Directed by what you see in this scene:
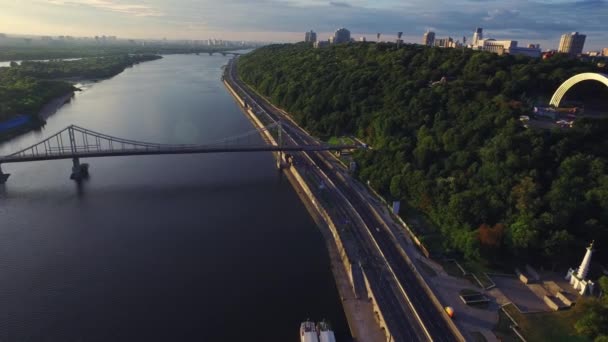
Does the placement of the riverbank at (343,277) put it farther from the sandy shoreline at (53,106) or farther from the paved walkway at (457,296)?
the sandy shoreline at (53,106)

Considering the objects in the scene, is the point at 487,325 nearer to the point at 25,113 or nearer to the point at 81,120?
the point at 81,120

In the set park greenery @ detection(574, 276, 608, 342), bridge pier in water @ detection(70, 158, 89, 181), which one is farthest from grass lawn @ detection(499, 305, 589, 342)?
bridge pier in water @ detection(70, 158, 89, 181)

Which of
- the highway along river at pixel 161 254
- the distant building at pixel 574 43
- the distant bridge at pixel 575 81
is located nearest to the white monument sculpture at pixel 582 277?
the highway along river at pixel 161 254

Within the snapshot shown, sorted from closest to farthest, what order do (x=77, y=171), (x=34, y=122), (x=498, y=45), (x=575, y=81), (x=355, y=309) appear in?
(x=355, y=309) → (x=575, y=81) → (x=77, y=171) → (x=34, y=122) → (x=498, y=45)

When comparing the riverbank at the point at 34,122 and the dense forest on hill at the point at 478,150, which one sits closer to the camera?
the dense forest on hill at the point at 478,150

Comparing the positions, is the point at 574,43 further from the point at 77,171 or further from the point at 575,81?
the point at 77,171

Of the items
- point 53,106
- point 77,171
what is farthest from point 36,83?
point 77,171

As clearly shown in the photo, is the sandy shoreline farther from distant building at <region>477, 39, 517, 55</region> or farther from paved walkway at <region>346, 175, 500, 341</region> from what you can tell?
distant building at <region>477, 39, 517, 55</region>
